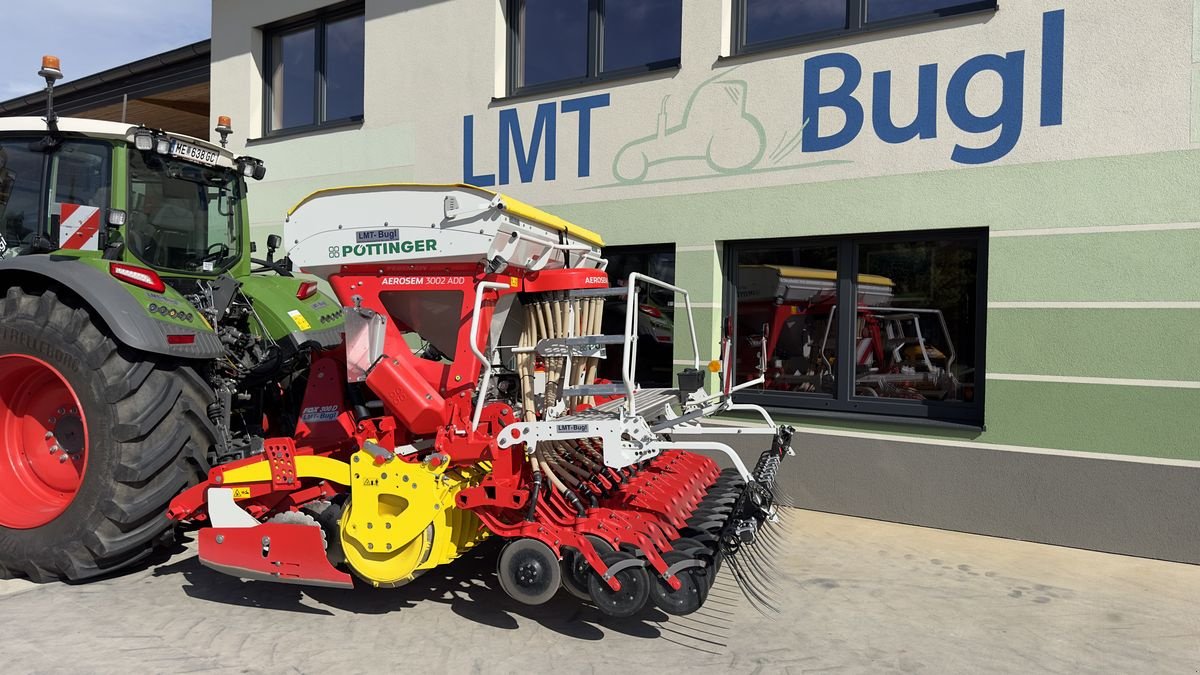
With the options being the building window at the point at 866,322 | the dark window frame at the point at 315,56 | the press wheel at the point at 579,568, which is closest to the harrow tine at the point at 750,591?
the press wheel at the point at 579,568

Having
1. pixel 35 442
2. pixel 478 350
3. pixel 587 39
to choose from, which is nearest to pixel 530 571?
pixel 478 350

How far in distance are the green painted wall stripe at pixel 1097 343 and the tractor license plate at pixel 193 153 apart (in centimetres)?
507

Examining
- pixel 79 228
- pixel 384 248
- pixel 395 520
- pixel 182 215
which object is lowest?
pixel 395 520

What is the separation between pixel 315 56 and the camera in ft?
27.5

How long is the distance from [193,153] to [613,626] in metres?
A: 3.86

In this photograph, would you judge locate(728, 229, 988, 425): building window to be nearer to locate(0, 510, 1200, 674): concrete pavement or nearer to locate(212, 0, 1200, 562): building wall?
locate(212, 0, 1200, 562): building wall

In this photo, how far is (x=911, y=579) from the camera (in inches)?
164

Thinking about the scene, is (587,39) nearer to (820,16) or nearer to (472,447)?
(820,16)

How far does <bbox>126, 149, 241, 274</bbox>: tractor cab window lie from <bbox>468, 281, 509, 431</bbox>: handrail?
2.46m

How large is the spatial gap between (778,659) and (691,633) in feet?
1.28

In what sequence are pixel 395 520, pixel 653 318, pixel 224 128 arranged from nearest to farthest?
pixel 395 520 → pixel 224 128 → pixel 653 318

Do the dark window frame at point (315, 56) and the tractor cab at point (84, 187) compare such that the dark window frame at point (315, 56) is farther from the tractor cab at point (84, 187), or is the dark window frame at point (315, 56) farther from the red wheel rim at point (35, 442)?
the red wheel rim at point (35, 442)

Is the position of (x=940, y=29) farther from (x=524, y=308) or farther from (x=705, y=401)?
(x=524, y=308)

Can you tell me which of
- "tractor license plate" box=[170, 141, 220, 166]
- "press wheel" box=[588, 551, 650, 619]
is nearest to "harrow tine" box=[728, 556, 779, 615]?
"press wheel" box=[588, 551, 650, 619]
